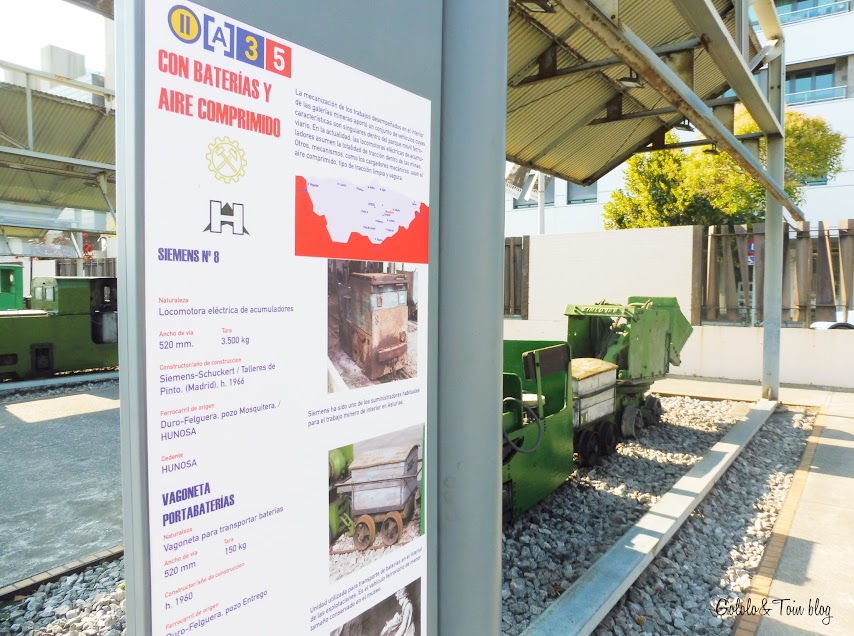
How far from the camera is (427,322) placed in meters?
1.59

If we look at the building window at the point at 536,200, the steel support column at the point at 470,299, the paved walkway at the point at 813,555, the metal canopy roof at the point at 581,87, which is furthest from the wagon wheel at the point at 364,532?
the building window at the point at 536,200

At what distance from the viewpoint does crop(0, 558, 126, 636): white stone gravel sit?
10.2ft

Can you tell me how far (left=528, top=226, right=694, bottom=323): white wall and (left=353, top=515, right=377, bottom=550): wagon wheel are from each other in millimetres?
11525

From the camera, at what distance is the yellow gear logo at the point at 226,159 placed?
1.06m

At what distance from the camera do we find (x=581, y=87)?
7.11 meters

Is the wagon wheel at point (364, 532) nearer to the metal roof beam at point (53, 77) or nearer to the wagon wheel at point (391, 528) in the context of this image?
the wagon wheel at point (391, 528)

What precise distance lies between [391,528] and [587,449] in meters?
4.97

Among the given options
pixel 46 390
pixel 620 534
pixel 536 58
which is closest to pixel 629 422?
pixel 620 534

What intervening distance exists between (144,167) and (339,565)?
0.94 meters

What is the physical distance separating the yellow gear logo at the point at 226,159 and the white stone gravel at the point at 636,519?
2.99m

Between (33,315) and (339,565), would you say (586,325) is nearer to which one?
(339,565)

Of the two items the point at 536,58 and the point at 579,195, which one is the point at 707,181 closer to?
the point at 579,195

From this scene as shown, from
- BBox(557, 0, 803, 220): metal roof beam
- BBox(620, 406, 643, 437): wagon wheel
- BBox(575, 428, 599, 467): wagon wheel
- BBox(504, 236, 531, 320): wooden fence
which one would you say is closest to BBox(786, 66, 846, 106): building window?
BBox(504, 236, 531, 320): wooden fence

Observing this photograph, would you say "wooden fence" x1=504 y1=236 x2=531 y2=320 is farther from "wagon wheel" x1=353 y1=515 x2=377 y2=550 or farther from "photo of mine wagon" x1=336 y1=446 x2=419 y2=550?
"wagon wheel" x1=353 y1=515 x2=377 y2=550
